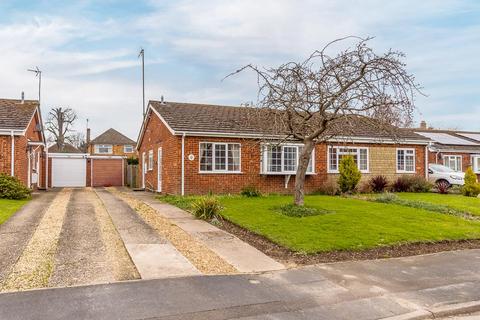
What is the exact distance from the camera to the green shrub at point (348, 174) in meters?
19.4

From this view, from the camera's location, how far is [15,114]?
1927cm

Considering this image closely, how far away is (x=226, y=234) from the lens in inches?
388

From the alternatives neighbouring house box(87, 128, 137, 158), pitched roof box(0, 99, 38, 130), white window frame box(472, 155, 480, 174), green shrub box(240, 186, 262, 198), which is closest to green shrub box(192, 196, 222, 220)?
green shrub box(240, 186, 262, 198)

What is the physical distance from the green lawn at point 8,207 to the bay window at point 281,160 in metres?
9.99

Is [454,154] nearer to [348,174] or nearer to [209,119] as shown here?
[348,174]

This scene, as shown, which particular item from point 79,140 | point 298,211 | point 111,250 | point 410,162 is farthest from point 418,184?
point 79,140

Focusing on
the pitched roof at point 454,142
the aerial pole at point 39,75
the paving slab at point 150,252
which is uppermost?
the aerial pole at point 39,75

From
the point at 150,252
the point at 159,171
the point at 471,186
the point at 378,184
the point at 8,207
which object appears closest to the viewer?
the point at 150,252

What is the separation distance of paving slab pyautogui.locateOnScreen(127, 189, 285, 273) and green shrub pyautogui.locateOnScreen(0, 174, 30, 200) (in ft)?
23.8

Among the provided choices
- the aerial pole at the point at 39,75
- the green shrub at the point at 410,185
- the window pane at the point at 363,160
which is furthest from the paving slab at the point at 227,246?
the aerial pole at the point at 39,75

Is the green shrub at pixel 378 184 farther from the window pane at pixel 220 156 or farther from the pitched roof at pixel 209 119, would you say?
the window pane at pixel 220 156

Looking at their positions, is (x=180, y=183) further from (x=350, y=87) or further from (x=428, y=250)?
(x=428, y=250)

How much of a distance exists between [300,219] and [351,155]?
999 cm

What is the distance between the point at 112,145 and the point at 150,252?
50447 mm
